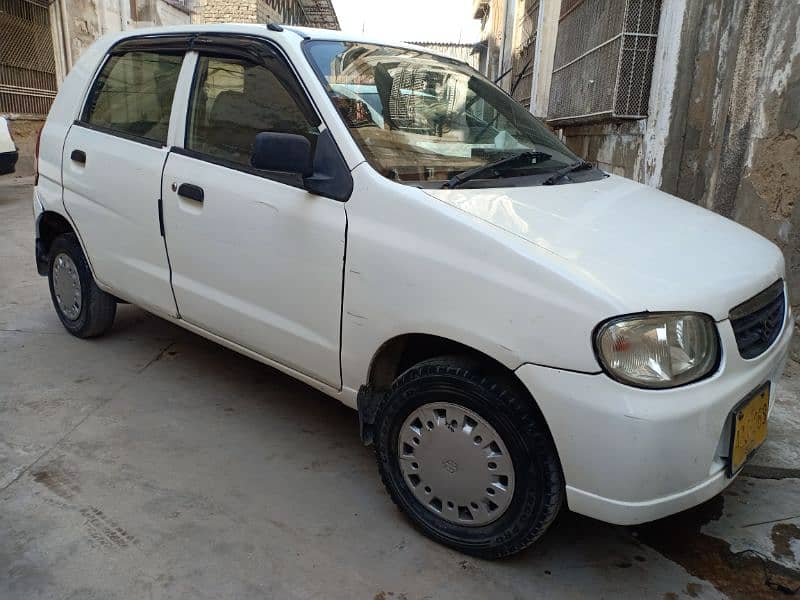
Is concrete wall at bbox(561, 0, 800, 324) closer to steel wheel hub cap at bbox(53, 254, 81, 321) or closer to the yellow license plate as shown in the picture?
the yellow license plate

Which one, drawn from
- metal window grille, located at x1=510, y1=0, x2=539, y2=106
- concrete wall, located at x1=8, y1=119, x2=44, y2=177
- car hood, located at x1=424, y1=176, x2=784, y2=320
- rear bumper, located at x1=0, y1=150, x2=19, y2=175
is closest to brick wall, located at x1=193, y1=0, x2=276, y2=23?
concrete wall, located at x1=8, y1=119, x2=44, y2=177

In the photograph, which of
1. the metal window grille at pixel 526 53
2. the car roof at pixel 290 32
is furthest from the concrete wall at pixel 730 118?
the metal window grille at pixel 526 53

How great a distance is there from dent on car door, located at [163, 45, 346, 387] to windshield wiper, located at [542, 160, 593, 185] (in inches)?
33.1

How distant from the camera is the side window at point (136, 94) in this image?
3.15 metres

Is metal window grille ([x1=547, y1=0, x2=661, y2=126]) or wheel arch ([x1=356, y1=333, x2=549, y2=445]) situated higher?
metal window grille ([x1=547, y1=0, x2=661, y2=126])

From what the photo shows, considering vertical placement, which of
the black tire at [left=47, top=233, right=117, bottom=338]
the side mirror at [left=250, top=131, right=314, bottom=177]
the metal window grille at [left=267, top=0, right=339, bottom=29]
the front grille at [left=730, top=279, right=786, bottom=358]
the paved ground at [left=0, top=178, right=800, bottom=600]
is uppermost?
the metal window grille at [left=267, top=0, right=339, bottom=29]

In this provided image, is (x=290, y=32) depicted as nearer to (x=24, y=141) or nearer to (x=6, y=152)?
(x=6, y=152)

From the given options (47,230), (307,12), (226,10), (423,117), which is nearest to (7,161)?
(47,230)

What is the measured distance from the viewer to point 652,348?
1793 mm

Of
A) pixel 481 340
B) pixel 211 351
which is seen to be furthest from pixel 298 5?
pixel 481 340

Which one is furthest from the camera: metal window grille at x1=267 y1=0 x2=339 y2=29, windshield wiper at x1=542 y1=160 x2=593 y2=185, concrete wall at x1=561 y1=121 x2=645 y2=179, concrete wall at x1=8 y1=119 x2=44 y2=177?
metal window grille at x1=267 y1=0 x2=339 y2=29

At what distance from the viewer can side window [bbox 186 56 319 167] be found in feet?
8.74

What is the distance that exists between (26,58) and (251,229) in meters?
12.7

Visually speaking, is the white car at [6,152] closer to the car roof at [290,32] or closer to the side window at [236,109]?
the car roof at [290,32]
